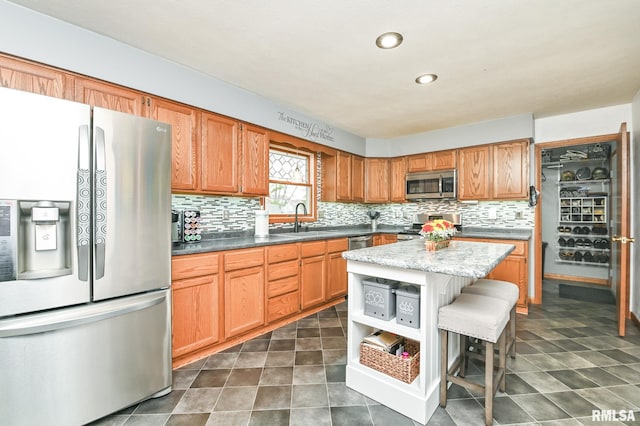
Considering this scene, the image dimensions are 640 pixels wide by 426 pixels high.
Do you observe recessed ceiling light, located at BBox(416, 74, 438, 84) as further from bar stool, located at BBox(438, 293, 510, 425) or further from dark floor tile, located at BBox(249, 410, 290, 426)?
dark floor tile, located at BBox(249, 410, 290, 426)

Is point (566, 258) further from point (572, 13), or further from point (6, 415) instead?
point (6, 415)

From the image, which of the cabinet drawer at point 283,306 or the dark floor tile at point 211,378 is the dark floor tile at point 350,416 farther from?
the cabinet drawer at point 283,306

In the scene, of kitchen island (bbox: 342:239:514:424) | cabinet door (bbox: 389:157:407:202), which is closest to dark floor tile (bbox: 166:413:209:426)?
kitchen island (bbox: 342:239:514:424)

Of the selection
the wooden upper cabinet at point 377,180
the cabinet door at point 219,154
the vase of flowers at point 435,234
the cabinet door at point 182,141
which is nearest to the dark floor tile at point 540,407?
the vase of flowers at point 435,234

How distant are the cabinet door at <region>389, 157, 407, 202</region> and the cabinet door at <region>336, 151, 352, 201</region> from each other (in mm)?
826

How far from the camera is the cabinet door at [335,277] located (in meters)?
3.64

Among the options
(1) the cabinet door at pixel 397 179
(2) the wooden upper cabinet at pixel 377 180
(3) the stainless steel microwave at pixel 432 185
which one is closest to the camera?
(3) the stainless steel microwave at pixel 432 185

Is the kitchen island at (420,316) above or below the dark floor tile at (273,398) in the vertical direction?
above

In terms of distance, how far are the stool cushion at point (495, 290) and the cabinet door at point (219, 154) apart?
2348mm

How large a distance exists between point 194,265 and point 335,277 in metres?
1.94

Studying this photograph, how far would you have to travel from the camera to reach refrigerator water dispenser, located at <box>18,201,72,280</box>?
1416mm

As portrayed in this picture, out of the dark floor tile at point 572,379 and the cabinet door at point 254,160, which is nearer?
the dark floor tile at point 572,379

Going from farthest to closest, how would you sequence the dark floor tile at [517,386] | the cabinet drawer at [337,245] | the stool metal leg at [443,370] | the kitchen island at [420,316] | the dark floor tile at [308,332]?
the cabinet drawer at [337,245] < the dark floor tile at [308,332] < the dark floor tile at [517,386] < the stool metal leg at [443,370] < the kitchen island at [420,316]

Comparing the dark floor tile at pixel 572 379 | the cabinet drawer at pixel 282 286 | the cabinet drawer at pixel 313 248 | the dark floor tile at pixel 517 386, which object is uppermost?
the cabinet drawer at pixel 313 248
